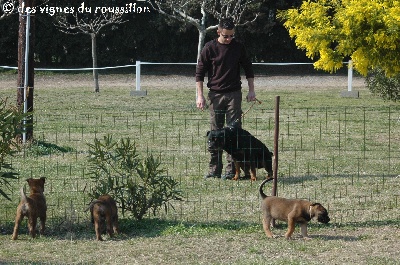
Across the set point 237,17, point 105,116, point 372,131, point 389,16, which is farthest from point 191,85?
point 389,16

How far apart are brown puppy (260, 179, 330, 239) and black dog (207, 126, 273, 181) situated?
3.11 m

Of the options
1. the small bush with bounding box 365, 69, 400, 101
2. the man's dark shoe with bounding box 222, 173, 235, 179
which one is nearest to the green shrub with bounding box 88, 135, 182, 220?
the man's dark shoe with bounding box 222, 173, 235, 179

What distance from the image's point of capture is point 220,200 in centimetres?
1035

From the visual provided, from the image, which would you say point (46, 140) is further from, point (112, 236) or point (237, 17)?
point (237, 17)

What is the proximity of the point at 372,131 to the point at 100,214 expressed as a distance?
9986mm

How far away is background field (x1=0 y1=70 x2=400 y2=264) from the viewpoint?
7.82m

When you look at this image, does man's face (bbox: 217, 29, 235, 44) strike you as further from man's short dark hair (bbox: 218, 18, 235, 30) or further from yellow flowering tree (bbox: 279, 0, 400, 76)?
yellow flowering tree (bbox: 279, 0, 400, 76)

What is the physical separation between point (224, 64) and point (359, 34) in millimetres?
2397

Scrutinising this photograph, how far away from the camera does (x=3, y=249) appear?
26.2ft

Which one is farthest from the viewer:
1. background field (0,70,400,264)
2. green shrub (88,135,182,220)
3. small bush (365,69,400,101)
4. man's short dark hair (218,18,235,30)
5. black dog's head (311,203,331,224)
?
small bush (365,69,400,101)

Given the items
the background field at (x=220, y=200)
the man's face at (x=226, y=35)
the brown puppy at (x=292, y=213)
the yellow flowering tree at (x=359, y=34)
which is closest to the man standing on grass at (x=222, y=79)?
the man's face at (x=226, y=35)

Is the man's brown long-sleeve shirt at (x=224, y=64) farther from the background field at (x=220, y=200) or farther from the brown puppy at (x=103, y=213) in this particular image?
the brown puppy at (x=103, y=213)

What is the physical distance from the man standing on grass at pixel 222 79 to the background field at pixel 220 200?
39cm

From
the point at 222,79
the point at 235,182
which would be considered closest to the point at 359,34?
the point at 222,79
